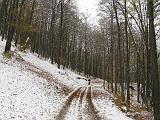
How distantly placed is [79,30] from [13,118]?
6421 centimetres

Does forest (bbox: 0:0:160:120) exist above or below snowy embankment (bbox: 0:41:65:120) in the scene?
above

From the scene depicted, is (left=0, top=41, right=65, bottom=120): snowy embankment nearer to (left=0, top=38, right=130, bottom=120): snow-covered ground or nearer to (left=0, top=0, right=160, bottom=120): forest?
(left=0, top=38, right=130, bottom=120): snow-covered ground

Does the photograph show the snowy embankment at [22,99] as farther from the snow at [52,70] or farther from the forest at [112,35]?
the snow at [52,70]

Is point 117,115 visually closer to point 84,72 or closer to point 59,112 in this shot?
point 59,112

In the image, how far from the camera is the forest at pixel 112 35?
22.7 meters

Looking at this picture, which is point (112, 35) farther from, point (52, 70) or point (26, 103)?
point (26, 103)

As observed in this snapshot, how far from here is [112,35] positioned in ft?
131

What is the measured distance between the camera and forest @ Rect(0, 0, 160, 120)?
2267cm

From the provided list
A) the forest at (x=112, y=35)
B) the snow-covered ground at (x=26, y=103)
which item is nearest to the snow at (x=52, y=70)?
the forest at (x=112, y=35)

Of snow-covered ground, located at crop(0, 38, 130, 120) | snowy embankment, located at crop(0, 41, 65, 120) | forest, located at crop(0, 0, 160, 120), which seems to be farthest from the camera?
forest, located at crop(0, 0, 160, 120)

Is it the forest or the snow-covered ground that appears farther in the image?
the forest

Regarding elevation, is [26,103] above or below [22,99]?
below

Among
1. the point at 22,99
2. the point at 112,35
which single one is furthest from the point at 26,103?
the point at 112,35

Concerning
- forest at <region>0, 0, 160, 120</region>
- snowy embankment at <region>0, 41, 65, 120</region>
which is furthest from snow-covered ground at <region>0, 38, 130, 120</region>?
forest at <region>0, 0, 160, 120</region>
